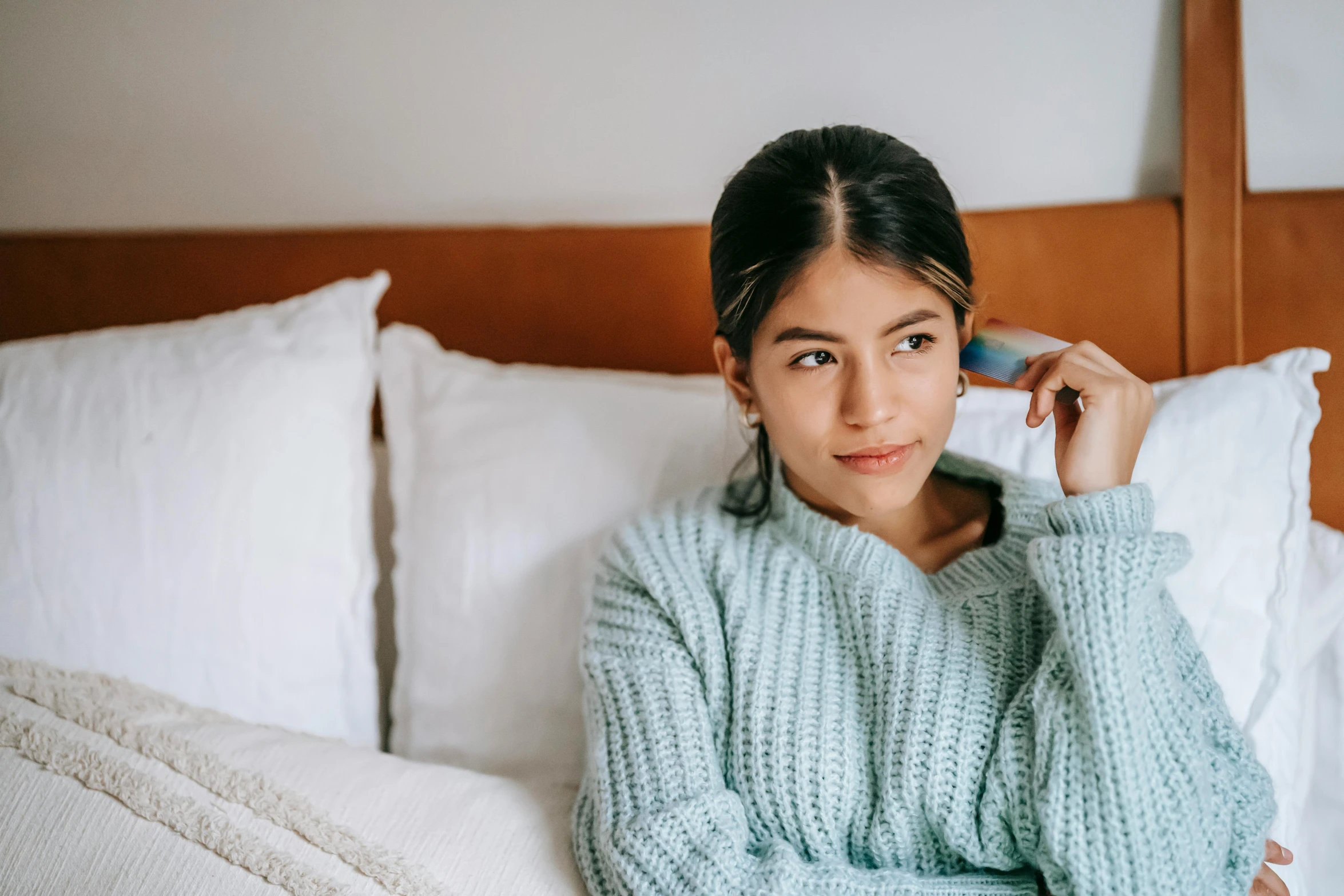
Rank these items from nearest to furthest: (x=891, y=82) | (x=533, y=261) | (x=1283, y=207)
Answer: (x=1283, y=207) < (x=891, y=82) < (x=533, y=261)

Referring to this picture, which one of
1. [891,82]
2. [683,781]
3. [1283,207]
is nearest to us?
[683,781]

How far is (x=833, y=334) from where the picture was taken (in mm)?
844


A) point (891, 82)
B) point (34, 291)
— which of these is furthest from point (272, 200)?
point (891, 82)

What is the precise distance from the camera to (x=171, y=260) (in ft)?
4.97

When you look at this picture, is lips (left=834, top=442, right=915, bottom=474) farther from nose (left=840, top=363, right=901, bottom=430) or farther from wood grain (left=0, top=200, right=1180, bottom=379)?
wood grain (left=0, top=200, right=1180, bottom=379)

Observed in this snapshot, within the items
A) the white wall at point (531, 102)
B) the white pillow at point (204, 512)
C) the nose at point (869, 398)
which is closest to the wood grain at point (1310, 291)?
the white wall at point (531, 102)

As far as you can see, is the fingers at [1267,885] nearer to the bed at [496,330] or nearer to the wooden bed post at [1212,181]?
the bed at [496,330]

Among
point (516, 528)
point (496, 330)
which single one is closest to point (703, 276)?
point (496, 330)

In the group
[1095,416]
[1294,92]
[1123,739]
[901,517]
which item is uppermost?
[1294,92]

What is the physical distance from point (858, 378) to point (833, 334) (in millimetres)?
46

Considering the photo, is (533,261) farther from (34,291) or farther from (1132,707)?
(1132,707)

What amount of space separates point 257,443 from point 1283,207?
4.18ft

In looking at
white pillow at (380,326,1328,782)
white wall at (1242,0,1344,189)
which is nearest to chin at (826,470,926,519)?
white pillow at (380,326,1328,782)

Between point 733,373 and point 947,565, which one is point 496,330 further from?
point 947,565
